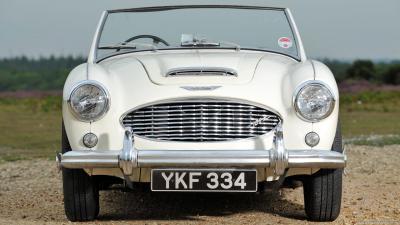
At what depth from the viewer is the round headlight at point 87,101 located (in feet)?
18.9

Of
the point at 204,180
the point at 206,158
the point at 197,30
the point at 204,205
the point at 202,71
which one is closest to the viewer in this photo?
the point at 206,158

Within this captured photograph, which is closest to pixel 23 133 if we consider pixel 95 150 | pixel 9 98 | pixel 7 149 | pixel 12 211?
pixel 7 149

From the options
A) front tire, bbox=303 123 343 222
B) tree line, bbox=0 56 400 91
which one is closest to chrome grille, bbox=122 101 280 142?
front tire, bbox=303 123 343 222

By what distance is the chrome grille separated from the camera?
18.5ft

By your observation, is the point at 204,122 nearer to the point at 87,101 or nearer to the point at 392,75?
the point at 87,101

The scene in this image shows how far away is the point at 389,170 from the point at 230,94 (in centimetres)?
453

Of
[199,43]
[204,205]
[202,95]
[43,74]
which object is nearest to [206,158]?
[202,95]

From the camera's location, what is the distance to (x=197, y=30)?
7258 millimetres

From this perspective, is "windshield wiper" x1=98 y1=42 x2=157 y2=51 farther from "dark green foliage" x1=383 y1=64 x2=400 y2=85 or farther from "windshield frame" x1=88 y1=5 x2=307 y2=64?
"dark green foliage" x1=383 y1=64 x2=400 y2=85

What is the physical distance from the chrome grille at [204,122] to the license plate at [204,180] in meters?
0.24

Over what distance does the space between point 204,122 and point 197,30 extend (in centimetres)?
178

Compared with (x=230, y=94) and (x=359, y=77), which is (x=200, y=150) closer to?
(x=230, y=94)

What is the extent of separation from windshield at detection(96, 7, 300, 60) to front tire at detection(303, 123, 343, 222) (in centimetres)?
117

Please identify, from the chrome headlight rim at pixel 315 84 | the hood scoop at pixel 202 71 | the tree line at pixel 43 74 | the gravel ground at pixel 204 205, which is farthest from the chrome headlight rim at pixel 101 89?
the tree line at pixel 43 74
